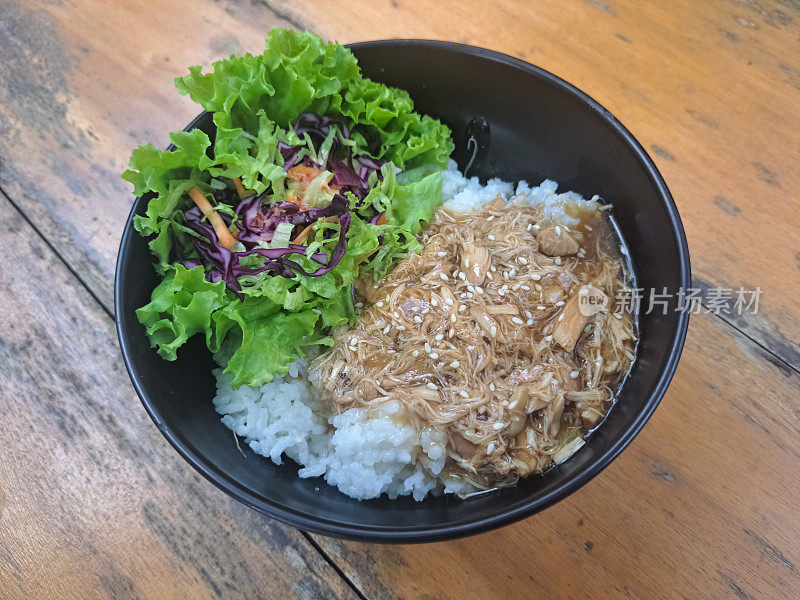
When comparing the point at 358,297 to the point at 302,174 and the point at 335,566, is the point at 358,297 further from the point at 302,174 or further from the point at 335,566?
the point at 335,566

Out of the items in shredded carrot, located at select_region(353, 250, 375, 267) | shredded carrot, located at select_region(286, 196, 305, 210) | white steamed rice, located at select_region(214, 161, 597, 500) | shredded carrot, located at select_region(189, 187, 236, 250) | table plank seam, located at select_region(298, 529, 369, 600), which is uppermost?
shredded carrot, located at select_region(286, 196, 305, 210)

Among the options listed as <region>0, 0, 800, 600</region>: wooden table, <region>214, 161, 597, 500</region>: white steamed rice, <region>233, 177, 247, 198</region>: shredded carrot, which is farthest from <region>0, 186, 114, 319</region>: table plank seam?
<region>233, 177, 247, 198</region>: shredded carrot

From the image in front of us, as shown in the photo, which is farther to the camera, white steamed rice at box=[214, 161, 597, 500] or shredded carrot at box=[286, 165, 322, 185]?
shredded carrot at box=[286, 165, 322, 185]

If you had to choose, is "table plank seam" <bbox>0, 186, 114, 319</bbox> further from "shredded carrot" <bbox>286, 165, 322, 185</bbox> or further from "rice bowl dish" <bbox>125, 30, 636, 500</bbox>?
"shredded carrot" <bbox>286, 165, 322, 185</bbox>

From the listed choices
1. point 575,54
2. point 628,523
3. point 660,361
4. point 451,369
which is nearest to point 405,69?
point 575,54

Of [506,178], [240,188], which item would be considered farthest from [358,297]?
[506,178]

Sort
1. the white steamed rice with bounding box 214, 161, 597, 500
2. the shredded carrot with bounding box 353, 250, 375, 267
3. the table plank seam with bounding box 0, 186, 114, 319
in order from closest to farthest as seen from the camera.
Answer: the white steamed rice with bounding box 214, 161, 597, 500 < the shredded carrot with bounding box 353, 250, 375, 267 < the table plank seam with bounding box 0, 186, 114, 319

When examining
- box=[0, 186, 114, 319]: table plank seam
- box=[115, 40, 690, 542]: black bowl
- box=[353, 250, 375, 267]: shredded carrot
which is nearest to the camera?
box=[115, 40, 690, 542]: black bowl
